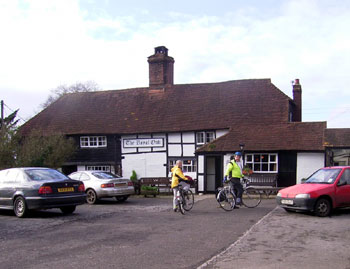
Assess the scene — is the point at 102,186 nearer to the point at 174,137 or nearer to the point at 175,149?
the point at 175,149

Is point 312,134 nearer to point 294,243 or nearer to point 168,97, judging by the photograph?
point 168,97

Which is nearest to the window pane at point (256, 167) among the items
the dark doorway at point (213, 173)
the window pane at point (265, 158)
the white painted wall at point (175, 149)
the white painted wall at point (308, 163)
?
the window pane at point (265, 158)

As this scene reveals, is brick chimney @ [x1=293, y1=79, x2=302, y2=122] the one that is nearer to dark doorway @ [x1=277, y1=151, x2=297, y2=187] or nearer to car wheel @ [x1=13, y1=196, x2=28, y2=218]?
dark doorway @ [x1=277, y1=151, x2=297, y2=187]

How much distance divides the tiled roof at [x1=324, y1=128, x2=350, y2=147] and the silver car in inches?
807

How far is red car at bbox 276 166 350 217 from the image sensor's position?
11.4 metres

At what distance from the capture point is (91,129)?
27.0 metres

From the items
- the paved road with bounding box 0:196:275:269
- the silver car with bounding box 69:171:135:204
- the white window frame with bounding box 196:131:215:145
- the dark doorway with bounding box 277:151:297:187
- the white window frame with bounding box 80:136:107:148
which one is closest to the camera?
the paved road with bounding box 0:196:275:269

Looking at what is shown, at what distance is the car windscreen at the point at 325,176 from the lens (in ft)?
39.5

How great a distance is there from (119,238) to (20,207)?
4.89m

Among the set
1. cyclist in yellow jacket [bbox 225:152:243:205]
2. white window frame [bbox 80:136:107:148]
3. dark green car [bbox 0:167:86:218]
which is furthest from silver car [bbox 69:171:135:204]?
white window frame [bbox 80:136:107:148]

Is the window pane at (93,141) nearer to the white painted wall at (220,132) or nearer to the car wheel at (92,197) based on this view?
the white painted wall at (220,132)

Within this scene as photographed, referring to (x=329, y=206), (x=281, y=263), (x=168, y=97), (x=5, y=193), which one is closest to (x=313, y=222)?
(x=329, y=206)

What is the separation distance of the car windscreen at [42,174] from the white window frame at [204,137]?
1320 cm

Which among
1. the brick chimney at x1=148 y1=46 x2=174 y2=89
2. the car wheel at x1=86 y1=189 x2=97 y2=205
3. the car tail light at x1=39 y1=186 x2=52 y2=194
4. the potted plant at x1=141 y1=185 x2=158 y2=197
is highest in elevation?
the brick chimney at x1=148 y1=46 x2=174 y2=89
